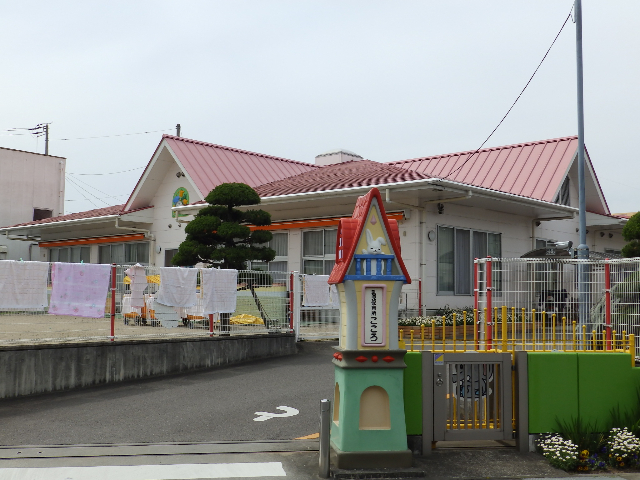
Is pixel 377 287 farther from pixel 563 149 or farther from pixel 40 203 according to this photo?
pixel 40 203

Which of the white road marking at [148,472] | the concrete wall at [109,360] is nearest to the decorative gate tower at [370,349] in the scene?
the white road marking at [148,472]

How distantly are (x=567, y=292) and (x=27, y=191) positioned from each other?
3139 cm

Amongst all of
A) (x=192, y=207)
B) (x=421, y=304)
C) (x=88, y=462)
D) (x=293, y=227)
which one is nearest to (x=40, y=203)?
(x=192, y=207)

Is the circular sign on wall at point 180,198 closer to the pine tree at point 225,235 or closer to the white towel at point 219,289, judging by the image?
the pine tree at point 225,235

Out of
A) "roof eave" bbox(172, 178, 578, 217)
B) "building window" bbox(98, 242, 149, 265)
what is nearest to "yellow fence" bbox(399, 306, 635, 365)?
"roof eave" bbox(172, 178, 578, 217)

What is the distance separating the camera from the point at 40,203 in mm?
34781

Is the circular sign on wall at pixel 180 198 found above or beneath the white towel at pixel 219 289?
above

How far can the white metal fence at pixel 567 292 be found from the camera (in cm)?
874

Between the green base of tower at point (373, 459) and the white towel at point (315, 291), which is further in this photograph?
the white towel at point (315, 291)

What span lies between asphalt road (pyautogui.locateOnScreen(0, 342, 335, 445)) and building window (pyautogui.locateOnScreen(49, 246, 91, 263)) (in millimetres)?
16682

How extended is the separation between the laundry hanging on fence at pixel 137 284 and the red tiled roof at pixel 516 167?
12104 mm

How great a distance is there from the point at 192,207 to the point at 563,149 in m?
12.5

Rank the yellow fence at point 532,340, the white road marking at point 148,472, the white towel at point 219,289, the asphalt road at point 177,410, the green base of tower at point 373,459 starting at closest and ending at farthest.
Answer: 1. the white road marking at point 148,472
2. the green base of tower at point 373,459
3. the yellow fence at point 532,340
4. the asphalt road at point 177,410
5. the white towel at point 219,289

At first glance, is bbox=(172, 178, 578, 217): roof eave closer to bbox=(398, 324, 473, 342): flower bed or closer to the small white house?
bbox=(398, 324, 473, 342): flower bed
